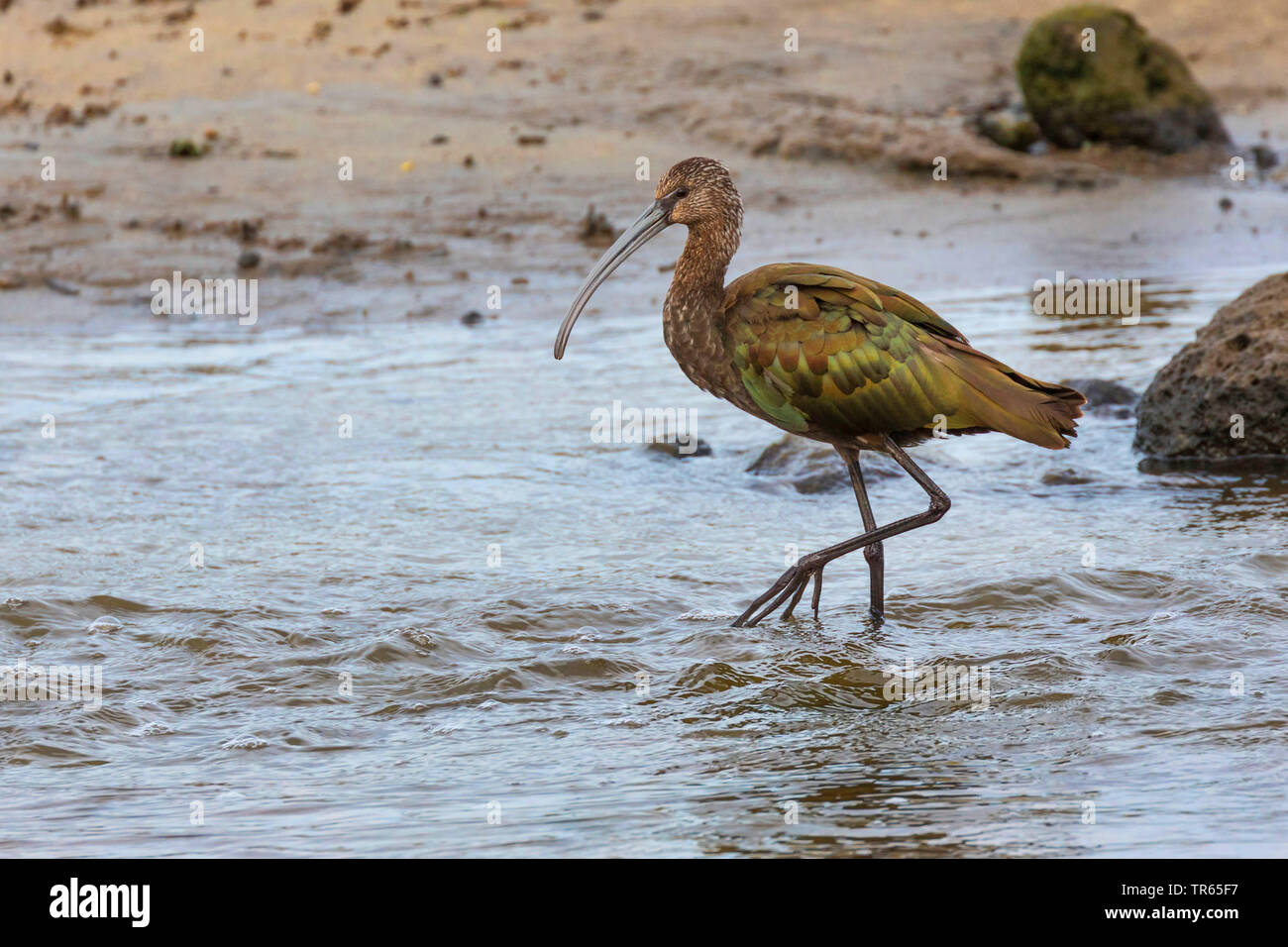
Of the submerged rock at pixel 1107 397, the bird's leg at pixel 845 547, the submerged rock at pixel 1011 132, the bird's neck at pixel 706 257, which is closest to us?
the bird's leg at pixel 845 547

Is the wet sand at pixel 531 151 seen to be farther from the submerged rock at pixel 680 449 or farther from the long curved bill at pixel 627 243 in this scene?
the long curved bill at pixel 627 243

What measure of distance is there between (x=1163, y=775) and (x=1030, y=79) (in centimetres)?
1207

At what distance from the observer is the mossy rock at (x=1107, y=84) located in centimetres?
1521

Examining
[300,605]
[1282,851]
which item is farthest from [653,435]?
[1282,851]

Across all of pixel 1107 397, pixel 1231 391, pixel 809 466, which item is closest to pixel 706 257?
pixel 809 466

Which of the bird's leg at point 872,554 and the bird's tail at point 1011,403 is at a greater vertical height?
the bird's tail at point 1011,403

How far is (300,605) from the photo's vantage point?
19.5 feet

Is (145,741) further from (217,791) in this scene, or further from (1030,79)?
(1030,79)

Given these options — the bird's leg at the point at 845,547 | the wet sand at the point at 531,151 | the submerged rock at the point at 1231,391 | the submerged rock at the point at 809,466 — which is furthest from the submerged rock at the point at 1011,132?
the bird's leg at the point at 845,547

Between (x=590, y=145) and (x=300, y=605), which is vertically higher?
(x=590, y=145)

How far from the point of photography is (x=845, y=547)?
5.70m

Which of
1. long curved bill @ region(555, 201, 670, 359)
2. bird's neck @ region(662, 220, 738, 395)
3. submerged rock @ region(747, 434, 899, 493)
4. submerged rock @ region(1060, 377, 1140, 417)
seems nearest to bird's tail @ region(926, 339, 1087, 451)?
bird's neck @ region(662, 220, 738, 395)

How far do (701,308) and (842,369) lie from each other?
56cm

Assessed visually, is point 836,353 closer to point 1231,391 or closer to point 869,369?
point 869,369
